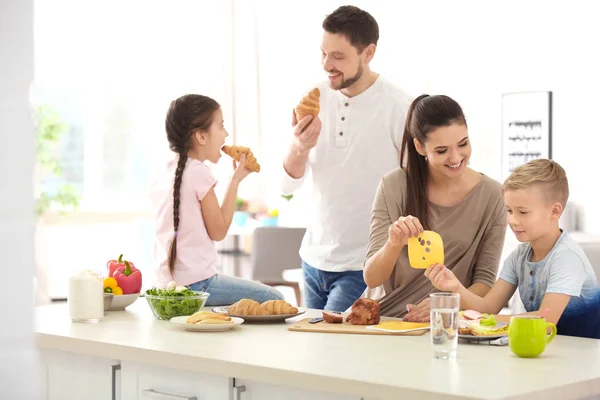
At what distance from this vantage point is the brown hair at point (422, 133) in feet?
7.81

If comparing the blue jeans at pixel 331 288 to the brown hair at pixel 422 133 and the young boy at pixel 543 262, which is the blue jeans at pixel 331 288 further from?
the young boy at pixel 543 262

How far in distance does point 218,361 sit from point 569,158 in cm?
511

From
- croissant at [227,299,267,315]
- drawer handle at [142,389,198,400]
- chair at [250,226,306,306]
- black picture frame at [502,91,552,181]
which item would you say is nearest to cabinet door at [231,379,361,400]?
drawer handle at [142,389,198,400]

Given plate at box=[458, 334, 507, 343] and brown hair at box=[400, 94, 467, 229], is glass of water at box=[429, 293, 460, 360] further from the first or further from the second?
brown hair at box=[400, 94, 467, 229]

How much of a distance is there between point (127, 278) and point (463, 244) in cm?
98

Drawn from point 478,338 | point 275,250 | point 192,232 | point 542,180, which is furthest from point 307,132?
point 275,250

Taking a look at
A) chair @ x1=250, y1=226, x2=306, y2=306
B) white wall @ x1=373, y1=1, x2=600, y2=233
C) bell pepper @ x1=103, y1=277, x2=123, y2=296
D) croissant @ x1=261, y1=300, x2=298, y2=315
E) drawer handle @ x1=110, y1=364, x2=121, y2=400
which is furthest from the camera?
white wall @ x1=373, y1=1, x2=600, y2=233

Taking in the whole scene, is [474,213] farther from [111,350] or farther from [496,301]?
[111,350]

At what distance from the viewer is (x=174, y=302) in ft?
7.43

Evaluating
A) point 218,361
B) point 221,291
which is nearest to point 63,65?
point 221,291

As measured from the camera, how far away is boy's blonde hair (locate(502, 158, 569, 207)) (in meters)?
2.13

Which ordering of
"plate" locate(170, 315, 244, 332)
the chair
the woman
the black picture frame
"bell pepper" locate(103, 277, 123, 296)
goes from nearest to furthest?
"plate" locate(170, 315, 244, 332) < the woman < "bell pepper" locate(103, 277, 123, 296) < the chair < the black picture frame

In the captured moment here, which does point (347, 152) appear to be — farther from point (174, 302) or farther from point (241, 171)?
point (174, 302)

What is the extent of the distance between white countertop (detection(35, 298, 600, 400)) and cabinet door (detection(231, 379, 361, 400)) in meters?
0.03
